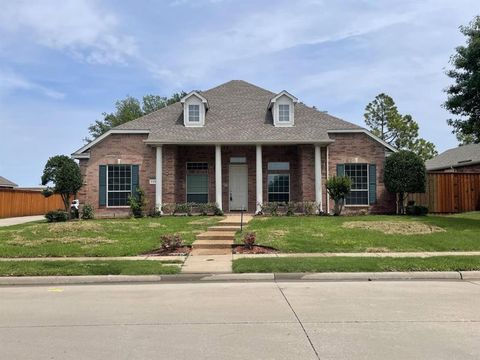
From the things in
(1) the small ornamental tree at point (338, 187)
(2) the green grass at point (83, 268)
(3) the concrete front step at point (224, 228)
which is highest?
(1) the small ornamental tree at point (338, 187)

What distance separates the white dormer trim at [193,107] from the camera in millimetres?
24933

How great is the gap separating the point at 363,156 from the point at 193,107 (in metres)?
8.98

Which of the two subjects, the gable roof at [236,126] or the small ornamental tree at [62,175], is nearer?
the small ornamental tree at [62,175]

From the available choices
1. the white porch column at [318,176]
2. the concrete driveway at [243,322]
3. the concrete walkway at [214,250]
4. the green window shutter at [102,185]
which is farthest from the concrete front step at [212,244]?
the green window shutter at [102,185]

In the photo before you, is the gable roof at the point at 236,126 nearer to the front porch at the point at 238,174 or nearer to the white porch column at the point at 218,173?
the white porch column at the point at 218,173

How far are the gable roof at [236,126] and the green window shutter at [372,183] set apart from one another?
1.38 metres

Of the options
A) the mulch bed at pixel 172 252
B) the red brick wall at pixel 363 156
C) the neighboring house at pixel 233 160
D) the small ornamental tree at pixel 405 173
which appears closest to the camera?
the mulch bed at pixel 172 252

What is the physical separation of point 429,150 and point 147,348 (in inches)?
1786

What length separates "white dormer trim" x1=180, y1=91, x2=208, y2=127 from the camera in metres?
24.9

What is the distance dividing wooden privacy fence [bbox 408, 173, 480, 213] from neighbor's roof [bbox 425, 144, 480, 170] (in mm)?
8883

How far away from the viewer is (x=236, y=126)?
81.5ft

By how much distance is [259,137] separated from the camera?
2364cm

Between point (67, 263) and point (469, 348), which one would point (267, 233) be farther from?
point (469, 348)

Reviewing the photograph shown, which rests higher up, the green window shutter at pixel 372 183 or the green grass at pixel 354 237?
the green window shutter at pixel 372 183
